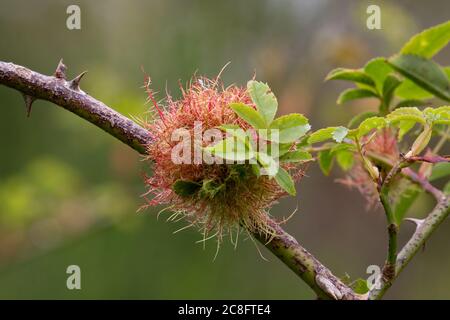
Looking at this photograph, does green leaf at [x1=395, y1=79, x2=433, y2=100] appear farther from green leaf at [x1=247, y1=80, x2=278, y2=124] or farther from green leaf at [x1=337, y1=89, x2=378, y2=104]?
green leaf at [x1=247, y1=80, x2=278, y2=124]

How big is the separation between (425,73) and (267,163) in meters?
0.72

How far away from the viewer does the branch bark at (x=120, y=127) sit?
1511 mm

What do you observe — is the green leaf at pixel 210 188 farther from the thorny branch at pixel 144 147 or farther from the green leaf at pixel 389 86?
the green leaf at pixel 389 86

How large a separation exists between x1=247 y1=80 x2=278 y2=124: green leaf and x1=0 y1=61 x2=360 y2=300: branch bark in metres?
0.28

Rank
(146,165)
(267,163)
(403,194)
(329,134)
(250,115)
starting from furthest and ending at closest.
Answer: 1. (146,165)
2. (403,194)
3. (329,134)
4. (250,115)
5. (267,163)

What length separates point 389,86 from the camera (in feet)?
6.46

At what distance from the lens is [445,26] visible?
6.00ft

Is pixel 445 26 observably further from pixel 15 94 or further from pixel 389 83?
pixel 15 94

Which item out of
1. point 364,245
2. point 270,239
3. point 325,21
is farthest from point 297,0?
point 270,239

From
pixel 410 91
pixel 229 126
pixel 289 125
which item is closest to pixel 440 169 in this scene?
pixel 410 91

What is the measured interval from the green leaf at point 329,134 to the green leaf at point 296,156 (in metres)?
0.07

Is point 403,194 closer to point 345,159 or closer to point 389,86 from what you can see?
point 345,159

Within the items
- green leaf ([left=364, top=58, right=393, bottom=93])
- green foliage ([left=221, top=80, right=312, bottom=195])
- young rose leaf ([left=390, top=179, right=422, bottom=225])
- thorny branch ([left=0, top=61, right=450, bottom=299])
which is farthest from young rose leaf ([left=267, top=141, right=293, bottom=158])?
young rose leaf ([left=390, top=179, right=422, bottom=225])

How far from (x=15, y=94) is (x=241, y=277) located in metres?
2.53
